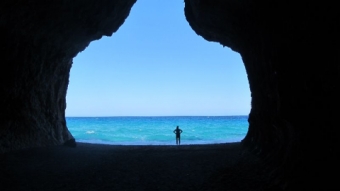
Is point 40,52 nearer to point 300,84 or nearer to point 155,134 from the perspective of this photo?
point 300,84

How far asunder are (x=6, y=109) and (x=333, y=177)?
37.3 ft

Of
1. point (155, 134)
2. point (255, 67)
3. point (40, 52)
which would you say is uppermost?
point (40, 52)

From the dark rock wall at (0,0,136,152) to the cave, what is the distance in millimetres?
44

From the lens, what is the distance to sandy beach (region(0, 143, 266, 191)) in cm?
664

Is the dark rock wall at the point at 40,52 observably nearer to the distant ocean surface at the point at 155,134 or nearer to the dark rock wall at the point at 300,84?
the dark rock wall at the point at 300,84

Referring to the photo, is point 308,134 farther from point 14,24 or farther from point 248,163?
point 14,24

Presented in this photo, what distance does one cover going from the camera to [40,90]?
13.7 m

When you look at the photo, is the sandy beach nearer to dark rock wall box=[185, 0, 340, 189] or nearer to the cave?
the cave

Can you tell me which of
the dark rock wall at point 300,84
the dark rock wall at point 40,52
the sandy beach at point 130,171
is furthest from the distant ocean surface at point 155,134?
the dark rock wall at point 300,84

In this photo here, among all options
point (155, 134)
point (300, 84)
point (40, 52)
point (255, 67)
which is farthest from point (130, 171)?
point (155, 134)

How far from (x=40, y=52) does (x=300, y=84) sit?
11.3 m

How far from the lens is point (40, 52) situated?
12.5 m

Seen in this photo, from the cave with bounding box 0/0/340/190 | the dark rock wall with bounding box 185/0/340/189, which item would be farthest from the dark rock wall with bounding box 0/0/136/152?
the dark rock wall with bounding box 185/0/340/189

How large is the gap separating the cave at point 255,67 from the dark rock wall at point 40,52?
0.14 ft
